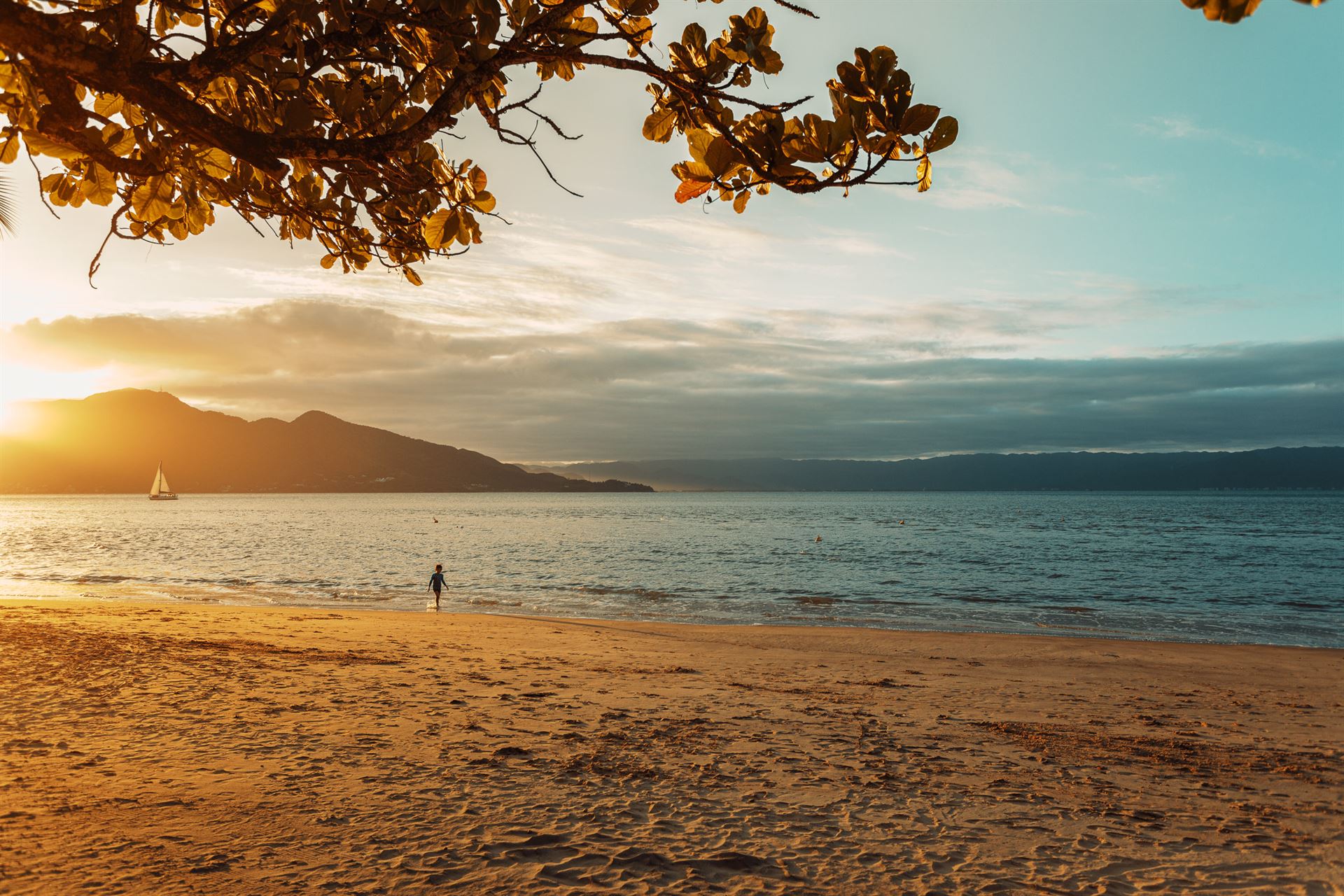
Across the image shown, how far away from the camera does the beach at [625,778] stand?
5.06 metres

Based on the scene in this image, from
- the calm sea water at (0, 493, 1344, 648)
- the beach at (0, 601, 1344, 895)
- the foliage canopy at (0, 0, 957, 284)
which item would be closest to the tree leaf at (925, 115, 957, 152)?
Result: the foliage canopy at (0, 0, 957, 284)

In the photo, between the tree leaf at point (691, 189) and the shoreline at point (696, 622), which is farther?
the shoreline at point (696, 622)

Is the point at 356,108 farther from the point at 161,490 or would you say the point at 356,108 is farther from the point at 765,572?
the point at 161,490

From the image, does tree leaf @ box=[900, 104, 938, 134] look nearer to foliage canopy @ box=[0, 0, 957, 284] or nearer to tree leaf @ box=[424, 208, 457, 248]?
foliage canopy @ box=[0, 0, 957, 284]

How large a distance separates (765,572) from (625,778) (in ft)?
117

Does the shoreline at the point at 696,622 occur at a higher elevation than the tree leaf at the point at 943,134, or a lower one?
lower

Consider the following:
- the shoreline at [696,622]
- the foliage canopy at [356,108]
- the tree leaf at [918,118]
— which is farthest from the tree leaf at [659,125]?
the shoreline at [696,622]

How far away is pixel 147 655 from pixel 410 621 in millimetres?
A: 9533

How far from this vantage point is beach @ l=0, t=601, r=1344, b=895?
16.6 feet

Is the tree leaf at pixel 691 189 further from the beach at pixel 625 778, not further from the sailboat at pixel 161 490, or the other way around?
the sailboat at pixel 161 490

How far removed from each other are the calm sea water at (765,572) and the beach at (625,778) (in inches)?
551

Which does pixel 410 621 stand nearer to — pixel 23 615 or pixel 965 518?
pixel 23 615

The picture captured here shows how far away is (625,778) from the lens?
693 centimetres

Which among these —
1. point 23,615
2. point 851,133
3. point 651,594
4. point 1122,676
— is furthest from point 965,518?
point 851,133
